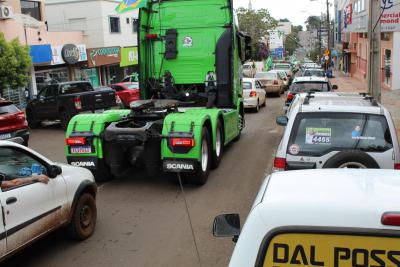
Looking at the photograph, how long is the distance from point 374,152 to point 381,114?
0.48 metres

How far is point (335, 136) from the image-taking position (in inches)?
232

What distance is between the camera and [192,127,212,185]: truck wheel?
8828 millimetres

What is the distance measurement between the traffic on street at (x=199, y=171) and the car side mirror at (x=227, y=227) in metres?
0.01

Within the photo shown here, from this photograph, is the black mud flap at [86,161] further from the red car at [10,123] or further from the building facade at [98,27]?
the building facade at [98,27]

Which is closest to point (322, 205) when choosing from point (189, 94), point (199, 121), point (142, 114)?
point (199, 121)

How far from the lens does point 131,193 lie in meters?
8.88

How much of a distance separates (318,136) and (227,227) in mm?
3252

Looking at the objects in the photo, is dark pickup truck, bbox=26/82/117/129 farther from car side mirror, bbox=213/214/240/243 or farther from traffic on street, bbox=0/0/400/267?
car side mirror, bbox=213/214/240/243

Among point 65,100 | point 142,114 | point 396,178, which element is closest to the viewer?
point 396,178

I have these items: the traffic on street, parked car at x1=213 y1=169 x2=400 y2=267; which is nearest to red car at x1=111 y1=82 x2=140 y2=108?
the traffic on street

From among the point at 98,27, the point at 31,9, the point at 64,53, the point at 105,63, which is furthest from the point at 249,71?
the point at 31,9

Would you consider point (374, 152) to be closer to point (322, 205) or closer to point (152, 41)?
point (322, 205)

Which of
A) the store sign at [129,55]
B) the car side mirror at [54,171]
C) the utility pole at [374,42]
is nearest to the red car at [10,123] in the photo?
the car side mirror at [54,171]

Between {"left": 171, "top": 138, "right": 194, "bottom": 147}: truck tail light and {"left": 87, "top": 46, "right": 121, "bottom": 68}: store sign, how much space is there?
26459 millimetres
